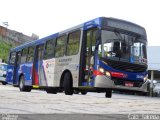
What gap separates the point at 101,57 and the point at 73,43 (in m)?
2.25

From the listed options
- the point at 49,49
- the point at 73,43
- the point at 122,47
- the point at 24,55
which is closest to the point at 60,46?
the point at 73,43

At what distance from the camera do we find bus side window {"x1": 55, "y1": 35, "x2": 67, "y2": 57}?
1715 cm

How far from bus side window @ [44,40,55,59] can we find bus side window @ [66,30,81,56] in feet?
6.19

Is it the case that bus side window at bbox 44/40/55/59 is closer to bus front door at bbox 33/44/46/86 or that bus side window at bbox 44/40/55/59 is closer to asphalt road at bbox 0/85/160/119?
bus front door at bbox 33/44/46/86

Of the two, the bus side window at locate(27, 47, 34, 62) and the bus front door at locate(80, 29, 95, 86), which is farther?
the bus side window at locate(27, 47, 34, 62)

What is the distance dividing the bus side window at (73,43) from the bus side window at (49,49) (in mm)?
1886

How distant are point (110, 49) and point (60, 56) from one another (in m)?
3.44

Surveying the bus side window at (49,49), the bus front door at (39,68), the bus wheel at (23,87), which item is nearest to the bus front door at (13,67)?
the bus wheel at (23,87)

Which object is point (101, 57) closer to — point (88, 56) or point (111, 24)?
point (88, 56)

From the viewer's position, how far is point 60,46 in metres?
17.5

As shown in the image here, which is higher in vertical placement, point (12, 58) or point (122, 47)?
point (12, 58)

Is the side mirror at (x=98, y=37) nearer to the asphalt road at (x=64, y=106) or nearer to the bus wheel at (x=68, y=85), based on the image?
the bus wheel at (x=68, y=85)

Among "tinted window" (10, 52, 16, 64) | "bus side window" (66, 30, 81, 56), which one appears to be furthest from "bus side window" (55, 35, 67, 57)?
"tinted window" (10, 52, 16, 64)

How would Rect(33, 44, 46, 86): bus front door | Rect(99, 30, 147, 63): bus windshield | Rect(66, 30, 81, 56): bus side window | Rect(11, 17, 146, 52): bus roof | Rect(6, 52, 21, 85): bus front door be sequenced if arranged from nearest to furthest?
Rect(99, 30, 147, 63): bus windshield → Rect(11, 17, 146, 52): bus roof → Rect(66, 30, 81, 56): bus side window → Rect(33, 44, 46, 86): bus front door → Rect(6, 52, 21, 85): bus front door
